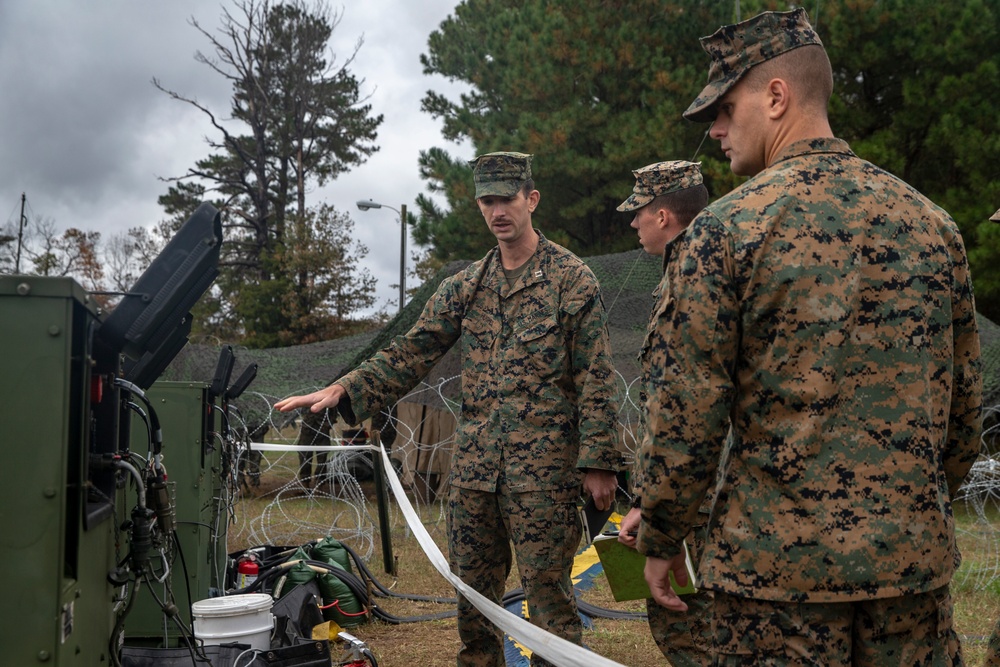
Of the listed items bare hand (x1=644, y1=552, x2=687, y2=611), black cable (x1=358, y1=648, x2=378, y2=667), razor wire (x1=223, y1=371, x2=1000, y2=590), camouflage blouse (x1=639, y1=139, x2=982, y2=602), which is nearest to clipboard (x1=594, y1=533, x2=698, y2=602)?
bare hand (x1=644, y1=552, x2=687, y2=611)

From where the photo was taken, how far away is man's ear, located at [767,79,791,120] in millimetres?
2148

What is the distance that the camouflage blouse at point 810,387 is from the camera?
6.28ft

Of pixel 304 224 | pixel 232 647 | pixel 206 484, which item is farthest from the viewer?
pixel 304 224

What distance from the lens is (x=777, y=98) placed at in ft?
7.09

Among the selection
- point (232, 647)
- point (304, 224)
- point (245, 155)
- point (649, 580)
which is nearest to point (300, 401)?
point (232, 647)

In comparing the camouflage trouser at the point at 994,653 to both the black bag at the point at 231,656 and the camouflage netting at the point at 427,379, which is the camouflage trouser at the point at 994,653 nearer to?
the black bag at the point at 231,656

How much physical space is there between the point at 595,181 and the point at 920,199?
15890 millimetres

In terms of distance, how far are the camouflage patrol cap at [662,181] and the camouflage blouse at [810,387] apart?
1.68 m

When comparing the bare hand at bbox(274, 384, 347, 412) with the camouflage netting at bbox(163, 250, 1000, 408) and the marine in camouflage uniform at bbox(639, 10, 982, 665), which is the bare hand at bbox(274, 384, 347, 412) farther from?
the camouflage netting at bbox(163, 250, 1000, 408)

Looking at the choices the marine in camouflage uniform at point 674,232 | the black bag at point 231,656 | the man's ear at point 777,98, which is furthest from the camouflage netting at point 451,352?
the man's ear at point 777,98

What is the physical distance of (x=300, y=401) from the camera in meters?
3.44

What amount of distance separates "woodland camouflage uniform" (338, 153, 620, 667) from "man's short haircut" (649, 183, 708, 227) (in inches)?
16.2

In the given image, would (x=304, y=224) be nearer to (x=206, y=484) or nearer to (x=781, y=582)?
(x=206, y=484)

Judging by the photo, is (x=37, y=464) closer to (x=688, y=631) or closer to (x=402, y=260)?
(x=688, y=631)
